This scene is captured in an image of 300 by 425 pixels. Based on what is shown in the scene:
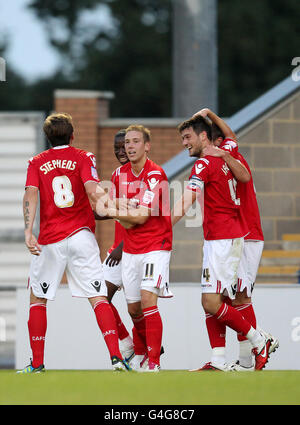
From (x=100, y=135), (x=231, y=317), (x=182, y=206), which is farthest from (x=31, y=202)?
(x=100, y=135)

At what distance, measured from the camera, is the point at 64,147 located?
7.59 metres

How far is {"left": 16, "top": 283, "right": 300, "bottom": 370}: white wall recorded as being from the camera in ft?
33.2

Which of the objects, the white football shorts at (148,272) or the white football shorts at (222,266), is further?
the white football shorts at (222,266)

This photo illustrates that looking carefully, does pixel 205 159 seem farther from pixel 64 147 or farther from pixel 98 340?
pixel 98 340

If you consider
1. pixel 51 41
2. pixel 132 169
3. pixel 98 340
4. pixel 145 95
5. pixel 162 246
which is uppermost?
pixel 51 41

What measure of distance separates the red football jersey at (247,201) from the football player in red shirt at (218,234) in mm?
158

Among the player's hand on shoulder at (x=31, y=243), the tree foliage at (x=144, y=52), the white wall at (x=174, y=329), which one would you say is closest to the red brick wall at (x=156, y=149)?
the white wall at (x=174, y=329)

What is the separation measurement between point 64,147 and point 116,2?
91.7 feet

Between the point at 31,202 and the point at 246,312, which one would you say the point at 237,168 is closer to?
the point at 246,312

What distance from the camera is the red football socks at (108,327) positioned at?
7371mm

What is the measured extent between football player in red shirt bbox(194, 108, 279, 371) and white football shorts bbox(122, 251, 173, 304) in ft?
2.08

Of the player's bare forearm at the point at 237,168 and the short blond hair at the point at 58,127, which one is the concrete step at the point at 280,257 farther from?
the short blond hair at the point at 58,127
